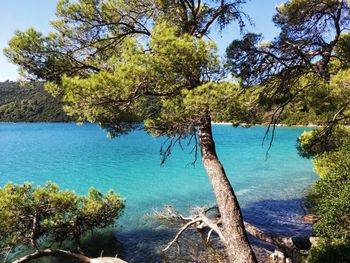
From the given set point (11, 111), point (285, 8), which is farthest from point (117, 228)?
point (11, 111)

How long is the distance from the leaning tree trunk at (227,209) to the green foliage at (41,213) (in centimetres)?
463

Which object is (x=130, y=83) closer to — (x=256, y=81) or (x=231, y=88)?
(x=231, y=88)

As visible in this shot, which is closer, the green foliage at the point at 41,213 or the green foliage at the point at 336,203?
the green foliage at the point at 336,203

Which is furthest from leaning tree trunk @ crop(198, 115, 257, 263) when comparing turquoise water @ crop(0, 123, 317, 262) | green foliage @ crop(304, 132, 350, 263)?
turquoise water @ crop(0, 123, 317, 262)

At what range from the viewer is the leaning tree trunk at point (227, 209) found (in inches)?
248

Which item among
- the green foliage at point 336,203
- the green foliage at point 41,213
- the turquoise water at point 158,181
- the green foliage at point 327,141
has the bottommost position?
the turquoise water at point 158,181

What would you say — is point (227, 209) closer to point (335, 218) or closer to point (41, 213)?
point (335, 218)

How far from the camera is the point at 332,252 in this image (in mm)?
6812

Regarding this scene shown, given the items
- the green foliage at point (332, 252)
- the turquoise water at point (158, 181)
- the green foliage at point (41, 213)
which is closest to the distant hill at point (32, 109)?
the turquoise water at point (158, 181)

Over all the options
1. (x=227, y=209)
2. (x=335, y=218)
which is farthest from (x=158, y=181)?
(x=335, y=218)

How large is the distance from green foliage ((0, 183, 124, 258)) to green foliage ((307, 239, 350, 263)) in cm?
624

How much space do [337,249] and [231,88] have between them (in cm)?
405

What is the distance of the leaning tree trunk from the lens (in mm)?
6310

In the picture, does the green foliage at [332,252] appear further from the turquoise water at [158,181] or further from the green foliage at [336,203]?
the turquoise water at [158,181]
